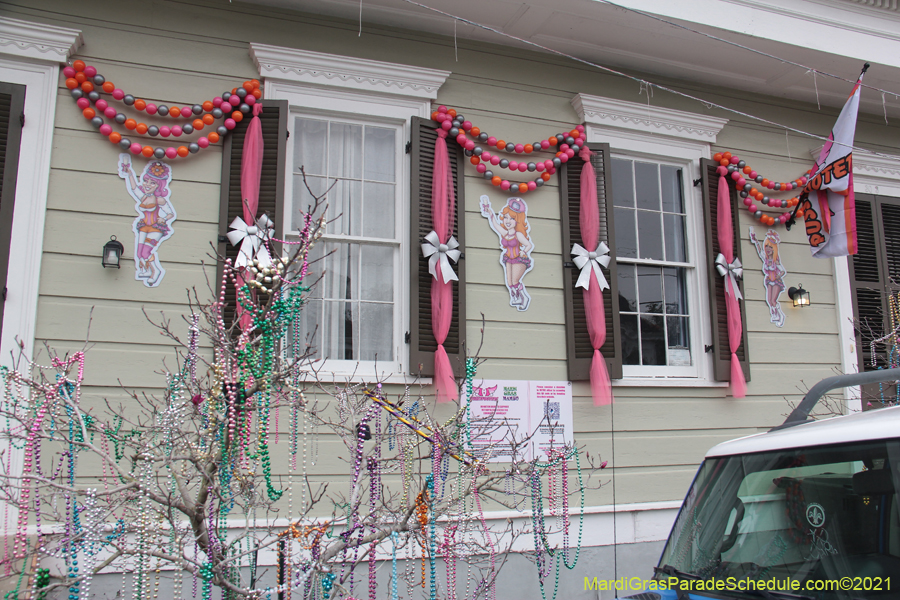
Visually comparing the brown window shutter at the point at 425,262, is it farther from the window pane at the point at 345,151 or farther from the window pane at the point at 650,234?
the window pane at the point at 650,234

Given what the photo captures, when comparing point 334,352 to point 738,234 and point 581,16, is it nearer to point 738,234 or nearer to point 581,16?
point 581,16

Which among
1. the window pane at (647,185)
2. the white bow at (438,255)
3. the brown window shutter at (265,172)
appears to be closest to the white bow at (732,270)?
the window pane at (647,185)

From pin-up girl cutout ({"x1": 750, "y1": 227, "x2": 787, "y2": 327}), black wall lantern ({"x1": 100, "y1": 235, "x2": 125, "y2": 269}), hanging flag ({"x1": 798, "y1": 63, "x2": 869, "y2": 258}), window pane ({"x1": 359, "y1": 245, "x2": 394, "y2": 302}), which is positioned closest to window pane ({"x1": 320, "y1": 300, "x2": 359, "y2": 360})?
window pane ({"x1": 359, "y1": 245, "x2": 394, "y2": 302})

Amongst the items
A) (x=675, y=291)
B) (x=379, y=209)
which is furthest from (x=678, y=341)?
(x=379, y=209)

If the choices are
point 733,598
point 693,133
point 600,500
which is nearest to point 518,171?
point 693,133

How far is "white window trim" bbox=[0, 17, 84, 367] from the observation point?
170 inches

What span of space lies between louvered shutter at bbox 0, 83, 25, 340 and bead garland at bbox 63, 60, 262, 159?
36cm

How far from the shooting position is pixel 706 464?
2.75 meters

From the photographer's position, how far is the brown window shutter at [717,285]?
5883 millimetres

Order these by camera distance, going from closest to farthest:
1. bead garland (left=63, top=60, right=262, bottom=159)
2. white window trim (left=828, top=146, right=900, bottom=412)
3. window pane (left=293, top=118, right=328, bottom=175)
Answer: bead garland (left=63, top=60, right=262, bottom=159)
window pane (left=293, top=118, right=328, bottom=175)
white window trim (left=828, top=146, right=900, bottom=412)

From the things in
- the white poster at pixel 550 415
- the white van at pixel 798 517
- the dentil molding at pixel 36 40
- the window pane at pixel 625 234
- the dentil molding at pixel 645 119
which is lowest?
the white van at pixel 798 517

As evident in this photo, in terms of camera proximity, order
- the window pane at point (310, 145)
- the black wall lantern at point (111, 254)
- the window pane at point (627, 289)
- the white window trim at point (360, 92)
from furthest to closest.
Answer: the window pane at point (627, 289)
the window pane at point (310, 145)
the white window trim at point (360, 92)
the black wall lantern at point (111, 254)

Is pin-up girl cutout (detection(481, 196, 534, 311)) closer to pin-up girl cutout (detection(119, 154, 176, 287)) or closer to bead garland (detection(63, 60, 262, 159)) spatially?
bead garland (detection(63, 60, 262, 159))

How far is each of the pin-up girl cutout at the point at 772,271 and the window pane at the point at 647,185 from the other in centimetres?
105
